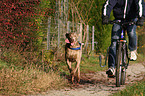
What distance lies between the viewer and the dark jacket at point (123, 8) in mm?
5445

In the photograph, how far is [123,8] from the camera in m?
5.53

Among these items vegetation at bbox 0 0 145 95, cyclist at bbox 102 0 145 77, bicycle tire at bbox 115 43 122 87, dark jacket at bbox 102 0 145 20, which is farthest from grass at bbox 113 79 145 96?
vegetation at bbox 0 0 145 95

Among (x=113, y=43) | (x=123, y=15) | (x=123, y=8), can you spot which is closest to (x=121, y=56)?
(x=113, y=43)

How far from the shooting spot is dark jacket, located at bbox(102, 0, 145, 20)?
545 centimetres

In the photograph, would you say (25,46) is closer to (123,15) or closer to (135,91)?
(123,15)

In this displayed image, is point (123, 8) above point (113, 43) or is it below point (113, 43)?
above

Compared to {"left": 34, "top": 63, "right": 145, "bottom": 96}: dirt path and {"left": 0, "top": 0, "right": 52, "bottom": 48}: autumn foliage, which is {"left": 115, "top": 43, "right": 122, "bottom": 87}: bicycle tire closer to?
{"left": 34, "top": 63, "right": 145, "bottom": 96}: dirt path

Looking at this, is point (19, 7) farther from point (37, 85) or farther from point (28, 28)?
point (37, 85)

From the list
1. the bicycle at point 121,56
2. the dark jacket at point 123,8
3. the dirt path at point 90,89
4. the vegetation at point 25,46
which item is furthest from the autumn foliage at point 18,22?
the bicycle at point 121,56

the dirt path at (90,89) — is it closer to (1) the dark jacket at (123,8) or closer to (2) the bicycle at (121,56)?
(2) the bicycle at (121,56)

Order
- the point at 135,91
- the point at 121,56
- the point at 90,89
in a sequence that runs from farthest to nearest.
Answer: the point at 90,89, the point at 121,56, the point at 135,91

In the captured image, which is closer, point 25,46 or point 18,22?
point 18,22

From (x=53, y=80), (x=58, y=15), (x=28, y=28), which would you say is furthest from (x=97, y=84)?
(x=58, y=15)

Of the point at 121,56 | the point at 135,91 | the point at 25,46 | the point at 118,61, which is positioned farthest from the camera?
the point at 25,46
